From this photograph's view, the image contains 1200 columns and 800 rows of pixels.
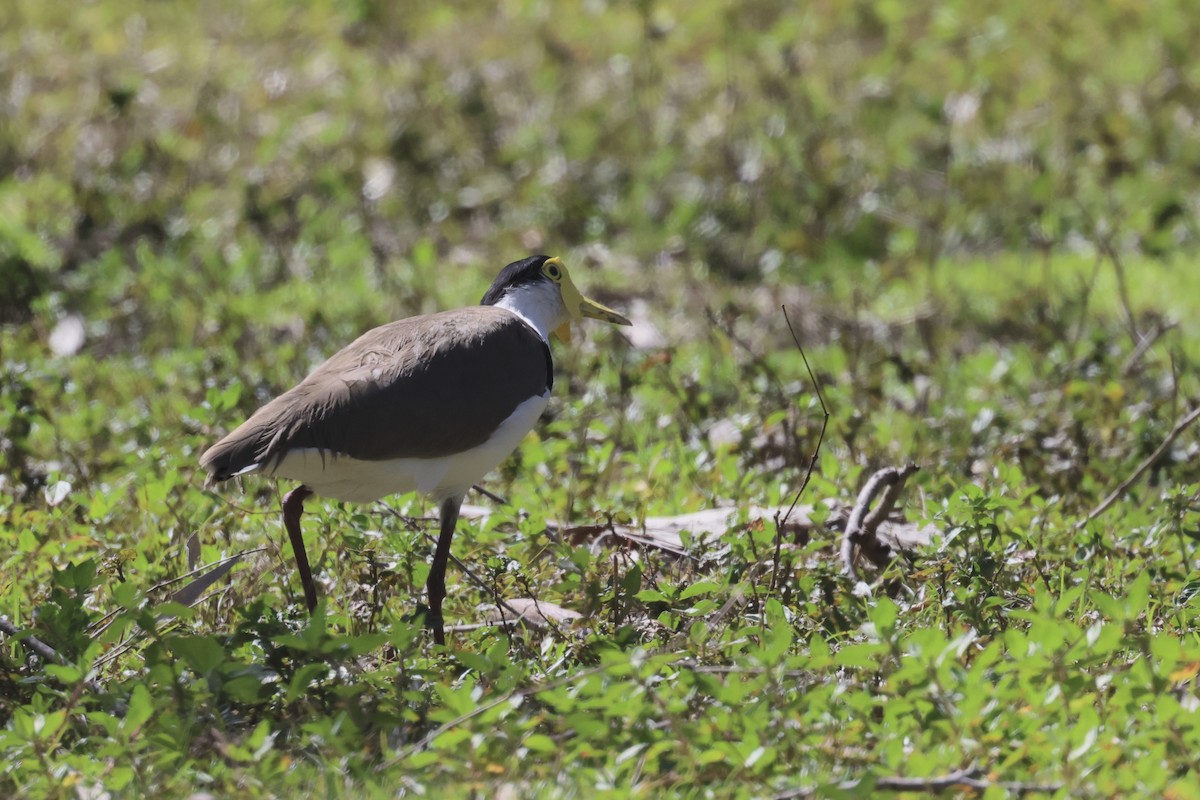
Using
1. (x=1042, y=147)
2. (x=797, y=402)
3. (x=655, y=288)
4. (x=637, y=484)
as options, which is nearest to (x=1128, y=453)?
(x=797, y=402)

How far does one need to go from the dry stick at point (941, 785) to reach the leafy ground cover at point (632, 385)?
0.05 ft

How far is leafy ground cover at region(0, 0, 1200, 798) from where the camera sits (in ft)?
11.3

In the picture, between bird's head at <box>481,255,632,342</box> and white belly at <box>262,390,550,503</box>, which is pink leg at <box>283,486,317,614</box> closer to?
white belly at <box>262,390,550,503</box>

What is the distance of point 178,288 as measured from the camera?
8.00 m

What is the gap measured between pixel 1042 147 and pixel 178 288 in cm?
555

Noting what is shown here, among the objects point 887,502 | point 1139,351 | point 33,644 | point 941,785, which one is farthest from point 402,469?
point 1139,351

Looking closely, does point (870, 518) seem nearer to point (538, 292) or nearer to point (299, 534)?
point (538, 292)

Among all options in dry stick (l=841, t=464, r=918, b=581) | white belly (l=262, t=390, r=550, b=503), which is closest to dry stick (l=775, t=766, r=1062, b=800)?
dry stick (l=841, t=464, r=918, b=581)

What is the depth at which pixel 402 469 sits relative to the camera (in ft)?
14.1

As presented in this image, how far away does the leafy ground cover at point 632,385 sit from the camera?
3.46 metres

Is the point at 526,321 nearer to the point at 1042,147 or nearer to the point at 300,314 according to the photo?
the point at 300,314

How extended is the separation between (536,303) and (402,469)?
3.67ft

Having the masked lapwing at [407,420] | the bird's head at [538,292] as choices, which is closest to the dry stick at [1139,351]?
the bird's head at [538,292]

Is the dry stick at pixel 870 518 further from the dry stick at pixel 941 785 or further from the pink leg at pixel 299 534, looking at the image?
the pink leg at pixel 299 534
